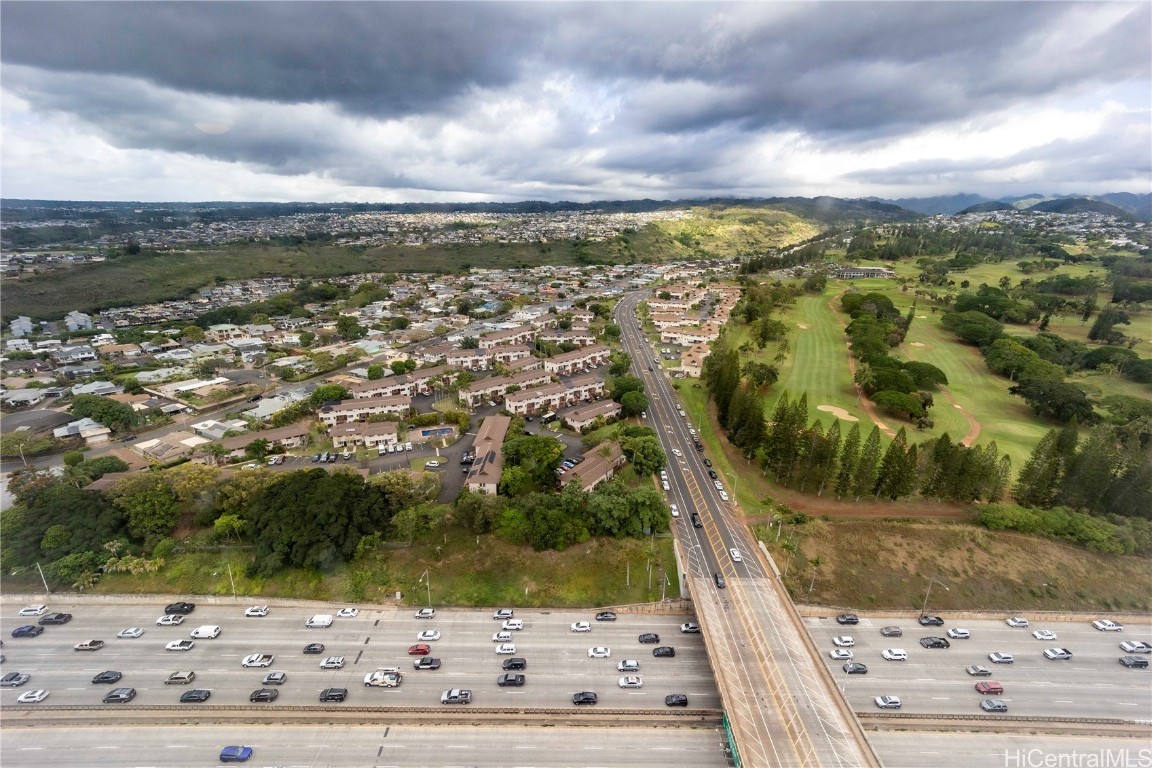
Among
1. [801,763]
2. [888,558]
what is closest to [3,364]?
[801,763]

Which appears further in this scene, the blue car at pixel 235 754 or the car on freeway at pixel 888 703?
the car on freeway at pixel 888 703

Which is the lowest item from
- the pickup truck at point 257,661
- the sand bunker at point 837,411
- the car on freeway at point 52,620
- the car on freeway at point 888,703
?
the car on freeway at point 888,703

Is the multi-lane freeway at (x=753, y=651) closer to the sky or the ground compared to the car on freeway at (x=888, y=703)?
closer to the sky

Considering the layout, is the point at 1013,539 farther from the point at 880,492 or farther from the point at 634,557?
the point at 634,557

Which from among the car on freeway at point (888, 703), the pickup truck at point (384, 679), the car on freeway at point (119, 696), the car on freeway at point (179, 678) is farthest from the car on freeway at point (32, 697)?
the car on freeway at point (888, 703)

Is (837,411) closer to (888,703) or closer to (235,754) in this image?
(888,703)

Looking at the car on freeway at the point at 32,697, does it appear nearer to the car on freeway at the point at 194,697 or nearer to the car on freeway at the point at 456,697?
the car on freeway at the point at 194,697

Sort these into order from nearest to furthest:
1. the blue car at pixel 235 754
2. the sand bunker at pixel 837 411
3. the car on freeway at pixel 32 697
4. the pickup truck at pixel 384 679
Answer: the blue car at pixel 235 754 → the car on freeway at pixel 32 697 → the pickup truck at pixel 384 679 → the sand bunker at pixel 837 411

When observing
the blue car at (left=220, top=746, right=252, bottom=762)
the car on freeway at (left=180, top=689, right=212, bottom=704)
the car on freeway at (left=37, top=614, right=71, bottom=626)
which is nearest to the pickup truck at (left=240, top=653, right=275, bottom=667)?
the car on freeway at (left=180, top=689, right=212, bottom=704)
